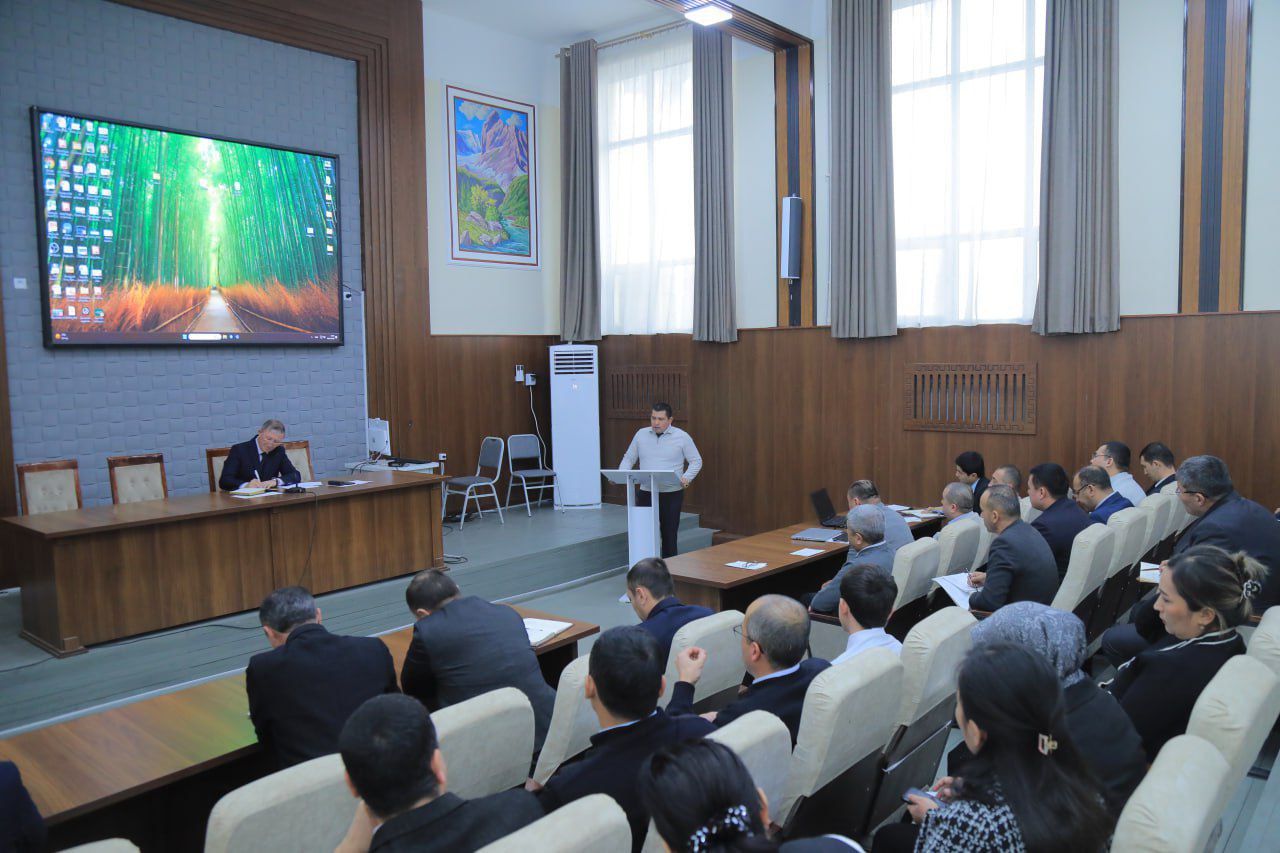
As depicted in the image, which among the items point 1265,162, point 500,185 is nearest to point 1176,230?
point 1265,162

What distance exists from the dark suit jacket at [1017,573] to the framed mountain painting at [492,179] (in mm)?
6672

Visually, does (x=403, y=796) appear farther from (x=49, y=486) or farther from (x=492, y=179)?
(x=492, y=179)

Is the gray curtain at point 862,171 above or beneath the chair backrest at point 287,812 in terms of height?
above

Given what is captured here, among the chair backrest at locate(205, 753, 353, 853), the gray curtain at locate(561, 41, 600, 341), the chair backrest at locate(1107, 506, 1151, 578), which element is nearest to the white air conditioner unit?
the gray curtain at locate(561, 41, 600, 341)

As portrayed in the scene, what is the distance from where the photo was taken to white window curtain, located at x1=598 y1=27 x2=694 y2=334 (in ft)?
29.9

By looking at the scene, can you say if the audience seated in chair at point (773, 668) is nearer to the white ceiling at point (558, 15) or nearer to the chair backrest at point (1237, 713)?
the chair backrest at point (1237, 713)

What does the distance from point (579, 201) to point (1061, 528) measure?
6.58 m

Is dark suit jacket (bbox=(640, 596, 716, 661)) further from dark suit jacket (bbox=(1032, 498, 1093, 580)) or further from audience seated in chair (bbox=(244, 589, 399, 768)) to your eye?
dark suit jacket (bbox=(1032, 498, 1093, 580))

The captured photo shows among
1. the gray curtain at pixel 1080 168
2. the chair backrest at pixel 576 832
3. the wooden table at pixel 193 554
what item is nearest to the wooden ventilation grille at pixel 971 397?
the gray curtain at pixel 1080 168

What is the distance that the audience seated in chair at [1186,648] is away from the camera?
8.86 ft

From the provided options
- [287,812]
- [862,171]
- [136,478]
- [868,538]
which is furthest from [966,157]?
[287,812]

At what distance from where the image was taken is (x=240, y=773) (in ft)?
9.58

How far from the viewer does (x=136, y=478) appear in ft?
21.0

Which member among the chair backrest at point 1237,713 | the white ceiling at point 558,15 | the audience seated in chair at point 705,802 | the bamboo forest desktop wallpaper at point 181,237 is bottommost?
→ the chair backrest at point 1237,713
